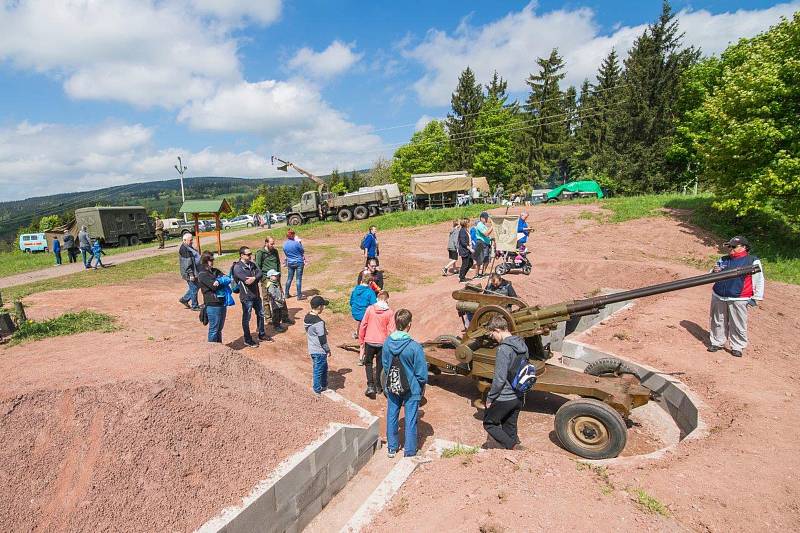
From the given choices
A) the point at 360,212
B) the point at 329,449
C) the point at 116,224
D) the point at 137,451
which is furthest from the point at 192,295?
the point at 116,224

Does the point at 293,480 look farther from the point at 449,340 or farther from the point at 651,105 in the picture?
the point at 651,105

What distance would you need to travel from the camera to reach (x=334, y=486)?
466 centimetres

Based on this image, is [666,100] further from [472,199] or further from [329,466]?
[329,466]

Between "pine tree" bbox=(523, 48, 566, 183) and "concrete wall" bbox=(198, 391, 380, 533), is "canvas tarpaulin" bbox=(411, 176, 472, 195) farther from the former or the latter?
"concrete wall" bbox=(198, 391, 380, 533)

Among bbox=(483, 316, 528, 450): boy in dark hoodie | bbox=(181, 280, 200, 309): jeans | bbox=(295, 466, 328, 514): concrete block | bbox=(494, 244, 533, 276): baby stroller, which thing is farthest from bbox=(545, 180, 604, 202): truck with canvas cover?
bbox=(295, 466, 328, 514): concrete block

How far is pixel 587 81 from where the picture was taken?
50.4 metres

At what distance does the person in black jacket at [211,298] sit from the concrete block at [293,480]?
150 inches

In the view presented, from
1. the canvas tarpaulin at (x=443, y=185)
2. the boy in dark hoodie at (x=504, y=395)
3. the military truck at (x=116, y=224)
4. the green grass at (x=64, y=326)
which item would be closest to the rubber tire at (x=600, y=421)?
the boy in dark hoodie at (x=504, y=395)

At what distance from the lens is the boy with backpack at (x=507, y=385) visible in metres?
4.71

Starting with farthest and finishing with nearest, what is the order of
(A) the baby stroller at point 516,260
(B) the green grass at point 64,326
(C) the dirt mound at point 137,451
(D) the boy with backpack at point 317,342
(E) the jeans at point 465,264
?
(A) the baby stroller at point 516,260 < (E) the jeans at point 465,264 < (B) the green grass at point 64,326 < (D) the boy with backpack at point 317,342 < (C) the dirt mound at point 137,451

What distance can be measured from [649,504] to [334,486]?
312 cm

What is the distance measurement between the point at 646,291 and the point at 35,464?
23.0ft

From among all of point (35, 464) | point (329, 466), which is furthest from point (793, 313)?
point (35, 464)

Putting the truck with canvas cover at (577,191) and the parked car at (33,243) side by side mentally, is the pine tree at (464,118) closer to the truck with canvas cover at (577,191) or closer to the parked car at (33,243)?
the truck with canvas cover at (577,191)
